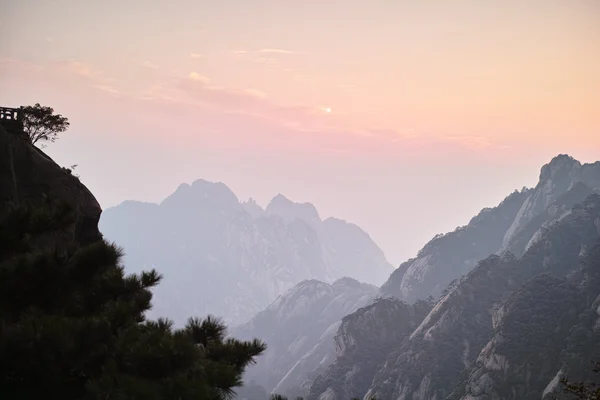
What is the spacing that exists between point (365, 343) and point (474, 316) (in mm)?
27317

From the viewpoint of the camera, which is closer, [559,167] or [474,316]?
[474,316]

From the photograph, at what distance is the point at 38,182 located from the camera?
3544 centimetres

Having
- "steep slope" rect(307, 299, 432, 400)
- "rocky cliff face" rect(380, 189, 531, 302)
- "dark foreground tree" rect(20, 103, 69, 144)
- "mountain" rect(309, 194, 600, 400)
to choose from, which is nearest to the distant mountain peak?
"rocky cliff face" rect(380, 189, 531, 302)

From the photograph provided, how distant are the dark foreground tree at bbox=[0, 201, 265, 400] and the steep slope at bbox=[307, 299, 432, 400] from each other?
327 ft

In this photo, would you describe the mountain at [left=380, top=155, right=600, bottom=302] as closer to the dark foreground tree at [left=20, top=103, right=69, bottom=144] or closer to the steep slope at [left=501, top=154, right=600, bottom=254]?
the steep slope at [left=501, top=154, right=600, bottom=254]

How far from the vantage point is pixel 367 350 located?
412ft

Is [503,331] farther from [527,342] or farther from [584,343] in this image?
[584,343]

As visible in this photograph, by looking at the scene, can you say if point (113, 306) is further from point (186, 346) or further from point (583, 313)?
point (583, 313)

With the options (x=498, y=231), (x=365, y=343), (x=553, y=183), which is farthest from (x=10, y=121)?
(x=498, y=231)

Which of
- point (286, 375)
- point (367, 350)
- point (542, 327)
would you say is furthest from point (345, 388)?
point (286, 375)

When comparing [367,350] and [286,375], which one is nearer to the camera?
[367,350]

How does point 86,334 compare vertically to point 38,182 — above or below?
below

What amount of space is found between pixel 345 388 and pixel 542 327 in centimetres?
4373

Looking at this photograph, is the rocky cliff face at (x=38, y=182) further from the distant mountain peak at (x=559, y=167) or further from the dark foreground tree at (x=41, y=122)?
the distant mountain peak at (x=559, y=167)
